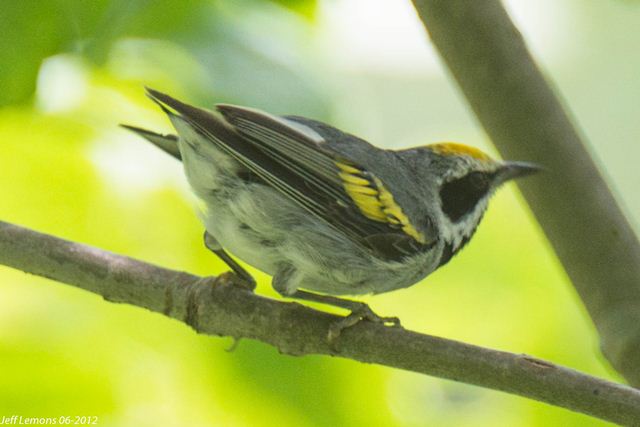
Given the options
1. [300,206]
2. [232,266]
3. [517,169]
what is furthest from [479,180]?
[232,266]

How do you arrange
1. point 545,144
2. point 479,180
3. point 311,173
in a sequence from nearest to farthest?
point 545,144
point 311,173
point 479,180

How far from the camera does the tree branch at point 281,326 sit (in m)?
2.75

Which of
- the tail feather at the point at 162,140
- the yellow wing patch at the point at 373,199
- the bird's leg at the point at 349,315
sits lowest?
the bird's leg at the point at 349,315

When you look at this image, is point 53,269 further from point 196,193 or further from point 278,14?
point 278,14

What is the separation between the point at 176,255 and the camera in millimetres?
3895

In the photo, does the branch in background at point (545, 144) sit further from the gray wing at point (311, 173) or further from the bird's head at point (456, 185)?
the bird's head at point (456, 185)

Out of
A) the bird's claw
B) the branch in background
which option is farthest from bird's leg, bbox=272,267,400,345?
the branch in background

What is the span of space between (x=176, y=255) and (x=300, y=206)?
610 mm

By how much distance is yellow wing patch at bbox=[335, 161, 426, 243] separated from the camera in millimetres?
3838

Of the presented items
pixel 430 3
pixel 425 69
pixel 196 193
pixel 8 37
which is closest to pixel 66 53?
pixel 8 37

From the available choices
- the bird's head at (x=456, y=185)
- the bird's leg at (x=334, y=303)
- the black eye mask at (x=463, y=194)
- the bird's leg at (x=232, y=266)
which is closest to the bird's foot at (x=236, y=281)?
the bird's leg at (x=232, y=266)

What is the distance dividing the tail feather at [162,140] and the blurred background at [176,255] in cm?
7

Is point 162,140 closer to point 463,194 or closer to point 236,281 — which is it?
point 236,281

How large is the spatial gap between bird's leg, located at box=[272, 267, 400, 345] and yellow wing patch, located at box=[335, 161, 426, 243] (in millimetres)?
414
